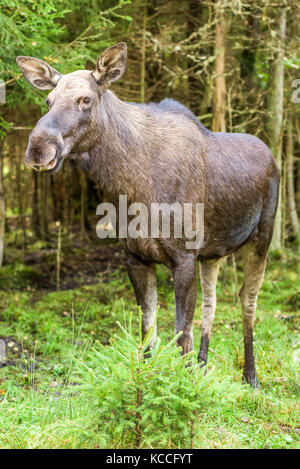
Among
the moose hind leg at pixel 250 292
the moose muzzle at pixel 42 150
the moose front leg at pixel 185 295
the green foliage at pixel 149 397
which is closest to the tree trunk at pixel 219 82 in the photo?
the moose hind leg at pixel 250 292

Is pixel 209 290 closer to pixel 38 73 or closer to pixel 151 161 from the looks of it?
pixel 151 161

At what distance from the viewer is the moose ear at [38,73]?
4.34 m

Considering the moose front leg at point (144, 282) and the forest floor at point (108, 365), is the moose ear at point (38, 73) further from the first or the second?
the forest floor at point (108, 365)

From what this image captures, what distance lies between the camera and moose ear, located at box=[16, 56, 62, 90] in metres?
4.34

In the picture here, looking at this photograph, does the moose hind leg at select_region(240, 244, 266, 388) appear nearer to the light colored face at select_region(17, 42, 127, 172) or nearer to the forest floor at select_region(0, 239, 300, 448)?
the forest floor at select_region(0, 239, 300, 448)

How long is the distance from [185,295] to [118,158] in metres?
1.25

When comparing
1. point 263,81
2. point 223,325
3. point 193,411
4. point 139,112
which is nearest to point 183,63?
point 263,81

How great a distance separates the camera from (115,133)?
4199 mm

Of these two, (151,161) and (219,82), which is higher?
(219,82)

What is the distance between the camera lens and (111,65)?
4.16m

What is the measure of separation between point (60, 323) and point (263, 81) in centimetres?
→ 693

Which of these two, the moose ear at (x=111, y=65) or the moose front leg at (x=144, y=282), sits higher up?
the moose ear at (x=111, y=65)

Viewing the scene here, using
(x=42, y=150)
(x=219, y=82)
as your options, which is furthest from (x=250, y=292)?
(x=219, y=82)

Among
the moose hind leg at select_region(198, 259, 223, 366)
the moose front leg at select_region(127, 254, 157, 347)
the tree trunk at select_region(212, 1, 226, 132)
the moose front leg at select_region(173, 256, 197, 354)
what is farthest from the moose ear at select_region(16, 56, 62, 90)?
the tree trunk at select_region(212, 1, 226, 132)
